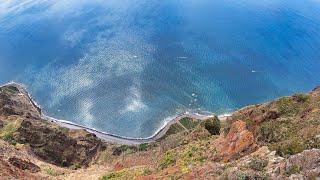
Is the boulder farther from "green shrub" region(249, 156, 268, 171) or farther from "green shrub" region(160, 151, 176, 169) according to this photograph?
"green shrub" region(249, 156, 268, 171)

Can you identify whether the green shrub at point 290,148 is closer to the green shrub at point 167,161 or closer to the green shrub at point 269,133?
the green shrub at point 269,133

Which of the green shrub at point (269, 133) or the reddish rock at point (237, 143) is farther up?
the green shrub at point (269, 133)

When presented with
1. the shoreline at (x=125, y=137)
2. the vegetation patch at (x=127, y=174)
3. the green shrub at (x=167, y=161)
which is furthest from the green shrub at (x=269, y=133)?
the shoreline at (x=125, y=137)

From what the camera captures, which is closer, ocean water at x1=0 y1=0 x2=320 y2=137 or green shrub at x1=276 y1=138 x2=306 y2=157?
green shrub at x1=276 y1=138 x2=306 y2=157

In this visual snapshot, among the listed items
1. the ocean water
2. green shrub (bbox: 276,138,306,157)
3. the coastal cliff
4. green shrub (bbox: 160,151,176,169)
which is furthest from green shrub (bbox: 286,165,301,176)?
the ocean water

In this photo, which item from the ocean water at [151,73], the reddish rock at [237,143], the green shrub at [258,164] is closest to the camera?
the green shrub at [258,164]

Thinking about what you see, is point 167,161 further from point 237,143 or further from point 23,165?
point 23,165

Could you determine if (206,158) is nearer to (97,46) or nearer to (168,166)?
(168,166)

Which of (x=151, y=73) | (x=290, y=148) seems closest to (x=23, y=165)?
(x=290, y=148)

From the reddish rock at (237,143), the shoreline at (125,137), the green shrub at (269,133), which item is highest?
the green shrub at (269,133)

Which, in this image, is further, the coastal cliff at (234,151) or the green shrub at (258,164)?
the green shrub at (258,164)

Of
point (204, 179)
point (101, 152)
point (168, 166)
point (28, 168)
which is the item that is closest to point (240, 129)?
point (168, 166)
